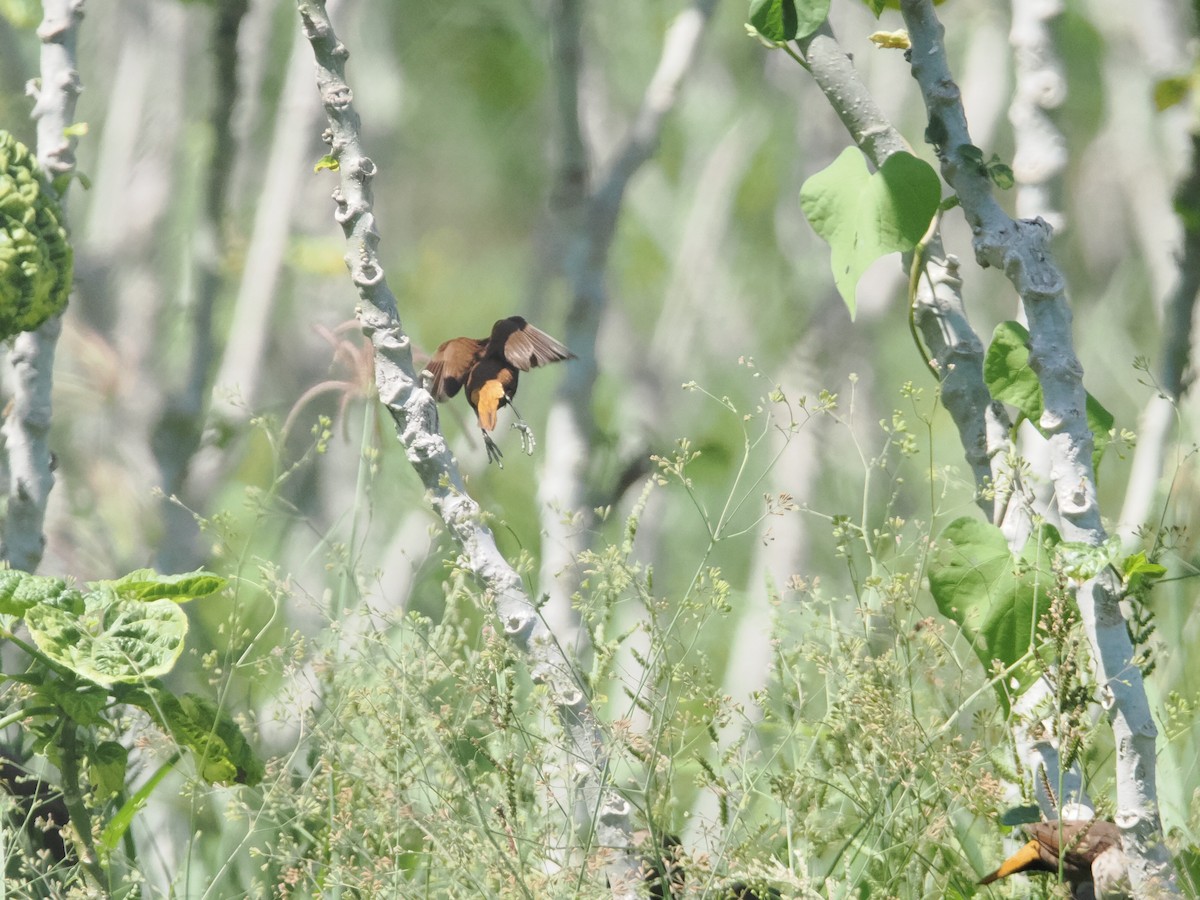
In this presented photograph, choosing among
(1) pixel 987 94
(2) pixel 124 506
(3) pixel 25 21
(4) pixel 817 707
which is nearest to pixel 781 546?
(4) pixel 817 707

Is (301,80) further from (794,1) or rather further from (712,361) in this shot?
(794,1)

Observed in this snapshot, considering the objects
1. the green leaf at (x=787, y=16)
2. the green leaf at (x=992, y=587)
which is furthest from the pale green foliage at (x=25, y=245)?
the green leaf at (x=992, y=587)

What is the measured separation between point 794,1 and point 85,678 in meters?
0.62

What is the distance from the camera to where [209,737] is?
2.55 feet

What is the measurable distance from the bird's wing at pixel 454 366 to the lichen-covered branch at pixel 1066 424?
14.7 inches

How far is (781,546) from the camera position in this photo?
4.33 ft

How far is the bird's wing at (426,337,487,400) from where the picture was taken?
2.94 feet

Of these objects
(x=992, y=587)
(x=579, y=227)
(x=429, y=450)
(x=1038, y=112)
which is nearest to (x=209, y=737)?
(x=429, y=450)

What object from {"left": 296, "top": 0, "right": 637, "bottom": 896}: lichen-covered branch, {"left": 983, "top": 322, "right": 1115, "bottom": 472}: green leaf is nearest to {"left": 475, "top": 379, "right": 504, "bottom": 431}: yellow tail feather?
{"left": 296, "top": 0, "right": 637, "bottom": 896}: lichen-covered branch

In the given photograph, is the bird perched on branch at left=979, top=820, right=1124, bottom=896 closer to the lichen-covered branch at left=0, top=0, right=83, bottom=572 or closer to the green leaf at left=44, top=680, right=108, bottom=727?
the green leaf at left=44, top=680, right=108, bottom=727

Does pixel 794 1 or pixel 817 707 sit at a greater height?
pixel 794 1

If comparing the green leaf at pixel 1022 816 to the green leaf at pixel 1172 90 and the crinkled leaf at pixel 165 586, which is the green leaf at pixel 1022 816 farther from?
the green leaf at pixel 1172 90

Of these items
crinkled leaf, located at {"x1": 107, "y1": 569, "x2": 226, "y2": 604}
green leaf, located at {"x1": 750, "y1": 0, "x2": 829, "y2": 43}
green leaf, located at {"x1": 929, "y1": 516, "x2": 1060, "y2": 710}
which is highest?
green leaf, located at {"x1": 750, "y1": 0, "x2": 829, "y2": 43}

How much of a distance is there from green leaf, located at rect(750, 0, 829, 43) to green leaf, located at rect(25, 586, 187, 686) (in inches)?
21.2
